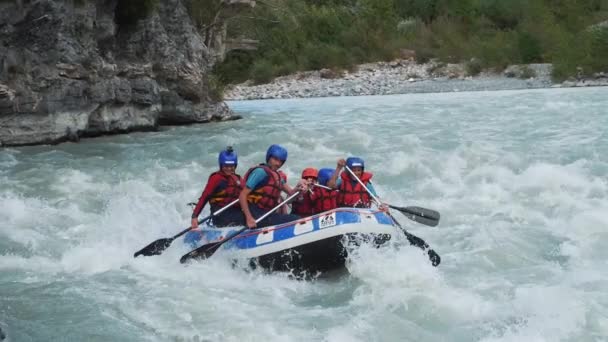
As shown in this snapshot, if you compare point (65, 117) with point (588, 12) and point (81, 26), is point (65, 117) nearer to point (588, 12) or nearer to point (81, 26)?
point (81, 26)

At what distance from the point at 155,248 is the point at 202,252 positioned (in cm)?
57

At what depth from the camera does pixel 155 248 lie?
7.07 m

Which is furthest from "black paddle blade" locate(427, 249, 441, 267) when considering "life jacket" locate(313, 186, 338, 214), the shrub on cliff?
the shrub on cliff

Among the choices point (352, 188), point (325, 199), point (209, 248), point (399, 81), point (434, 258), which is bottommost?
point (399, 81)

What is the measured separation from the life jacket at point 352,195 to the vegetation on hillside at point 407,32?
20524 mm

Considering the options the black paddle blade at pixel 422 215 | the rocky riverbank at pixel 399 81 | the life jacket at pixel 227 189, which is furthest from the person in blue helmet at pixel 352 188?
the rocky riverbank at pixel 399 81

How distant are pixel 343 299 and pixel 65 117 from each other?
A: 9.33 m

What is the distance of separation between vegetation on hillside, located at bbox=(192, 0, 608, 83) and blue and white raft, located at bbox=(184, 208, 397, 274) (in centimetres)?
2116

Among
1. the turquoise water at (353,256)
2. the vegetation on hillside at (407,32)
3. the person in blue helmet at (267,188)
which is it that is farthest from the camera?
the vegetation on hillside at (407,32)

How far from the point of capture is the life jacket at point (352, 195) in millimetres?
7055

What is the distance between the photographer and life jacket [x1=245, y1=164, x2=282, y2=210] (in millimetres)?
6918

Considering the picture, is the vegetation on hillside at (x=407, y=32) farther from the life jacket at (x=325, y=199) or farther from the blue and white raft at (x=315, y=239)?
the blue and white raft at (x=315, y=239)

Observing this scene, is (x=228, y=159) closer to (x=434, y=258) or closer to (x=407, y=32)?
(x=434, y=258)

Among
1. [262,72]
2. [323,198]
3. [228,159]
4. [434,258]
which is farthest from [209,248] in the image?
[262,72]
